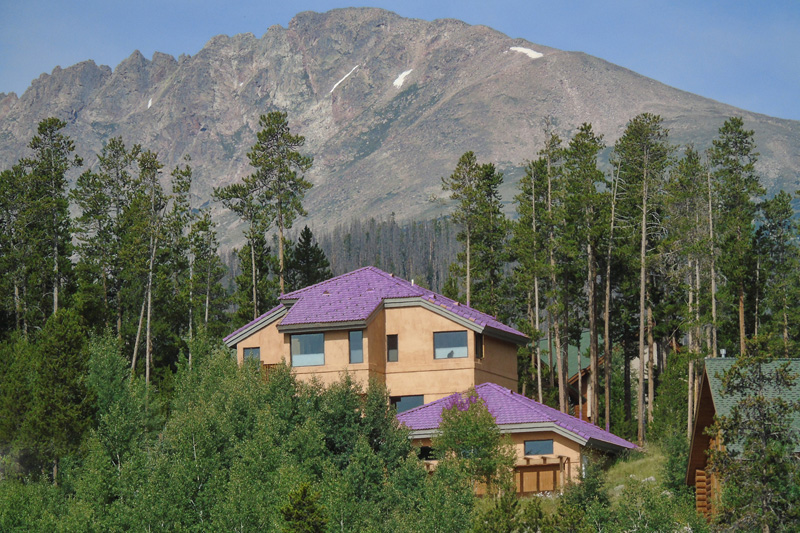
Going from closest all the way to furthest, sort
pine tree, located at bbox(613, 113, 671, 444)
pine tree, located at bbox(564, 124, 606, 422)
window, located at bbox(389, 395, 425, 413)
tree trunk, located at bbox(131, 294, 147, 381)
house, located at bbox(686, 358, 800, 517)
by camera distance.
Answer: house, located at bbox(686, 358, 800, 517) → window, located at bbox(389, 395, 425, 413) → pine tree, located at bbox(613, 113, 671, 444) → pine tree, located at bbox(564, 124, 606, 422) → tree trunk, located at bbox(131, 294, 147, 381)

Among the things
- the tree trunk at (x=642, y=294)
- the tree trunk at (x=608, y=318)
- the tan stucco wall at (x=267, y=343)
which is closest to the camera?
the tan stucco wall at (x=267, y=343)

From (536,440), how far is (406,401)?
8.02 meters

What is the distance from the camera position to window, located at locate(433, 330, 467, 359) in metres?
45.7

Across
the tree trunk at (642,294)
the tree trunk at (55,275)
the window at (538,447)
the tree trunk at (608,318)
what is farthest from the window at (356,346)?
the tree trunk at (55,275)

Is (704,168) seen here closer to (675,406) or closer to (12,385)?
(675,406)

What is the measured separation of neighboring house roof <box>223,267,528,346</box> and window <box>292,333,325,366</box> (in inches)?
23.6

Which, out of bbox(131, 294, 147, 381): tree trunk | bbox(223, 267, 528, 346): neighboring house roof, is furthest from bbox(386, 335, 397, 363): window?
bbox(131, 294, 147, 381): tree trunk

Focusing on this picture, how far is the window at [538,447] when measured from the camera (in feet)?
130

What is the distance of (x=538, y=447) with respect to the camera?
39812mm

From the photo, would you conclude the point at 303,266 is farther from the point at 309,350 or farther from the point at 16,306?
the point at 309,350

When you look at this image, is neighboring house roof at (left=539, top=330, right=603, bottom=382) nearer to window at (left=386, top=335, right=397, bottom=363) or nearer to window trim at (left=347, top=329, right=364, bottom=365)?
window at (left=386, top=335, right=397, bottom=363)

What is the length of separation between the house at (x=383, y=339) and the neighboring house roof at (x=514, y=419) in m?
3.06

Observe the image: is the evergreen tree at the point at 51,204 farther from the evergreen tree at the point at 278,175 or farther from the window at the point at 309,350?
the window at the point at 309,350

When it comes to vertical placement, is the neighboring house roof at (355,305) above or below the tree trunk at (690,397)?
above
